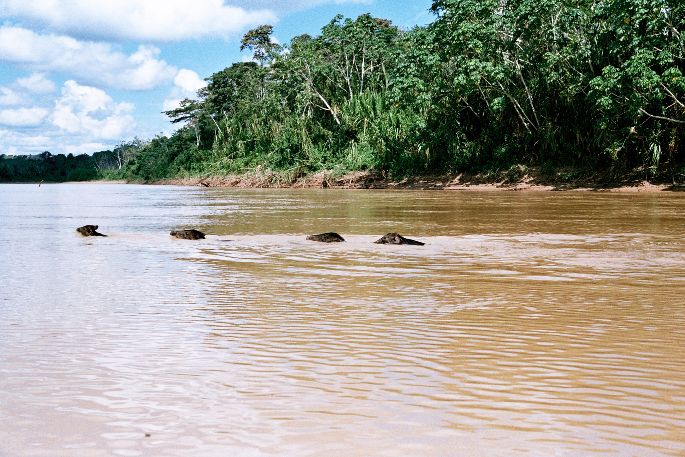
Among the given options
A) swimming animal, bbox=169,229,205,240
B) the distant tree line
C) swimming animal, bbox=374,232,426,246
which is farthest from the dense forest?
the distant tree line

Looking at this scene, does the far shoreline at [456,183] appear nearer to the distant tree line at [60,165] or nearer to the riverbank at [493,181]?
the riverbank at [493,181]

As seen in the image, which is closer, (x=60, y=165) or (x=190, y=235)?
(x=190, y=235)

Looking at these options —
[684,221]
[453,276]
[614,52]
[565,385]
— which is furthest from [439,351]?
[614,52]

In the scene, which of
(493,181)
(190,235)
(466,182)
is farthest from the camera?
(466,182)

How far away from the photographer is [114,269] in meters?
8.76

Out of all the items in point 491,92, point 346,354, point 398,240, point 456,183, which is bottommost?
point 346,354

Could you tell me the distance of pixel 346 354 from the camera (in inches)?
176

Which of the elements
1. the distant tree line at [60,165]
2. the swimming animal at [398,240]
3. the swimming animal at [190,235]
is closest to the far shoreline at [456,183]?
the swimming animal at [398,240]

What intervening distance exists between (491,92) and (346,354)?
32619 mm

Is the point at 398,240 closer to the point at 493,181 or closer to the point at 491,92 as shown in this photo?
the point at 493,181

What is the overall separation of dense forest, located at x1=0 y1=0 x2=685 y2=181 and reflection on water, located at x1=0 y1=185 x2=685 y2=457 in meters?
17.7

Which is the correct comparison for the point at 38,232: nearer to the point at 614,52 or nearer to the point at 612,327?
the point at 612,327

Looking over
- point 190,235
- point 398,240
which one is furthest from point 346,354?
point 190,235

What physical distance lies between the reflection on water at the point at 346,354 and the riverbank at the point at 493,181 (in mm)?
20471
